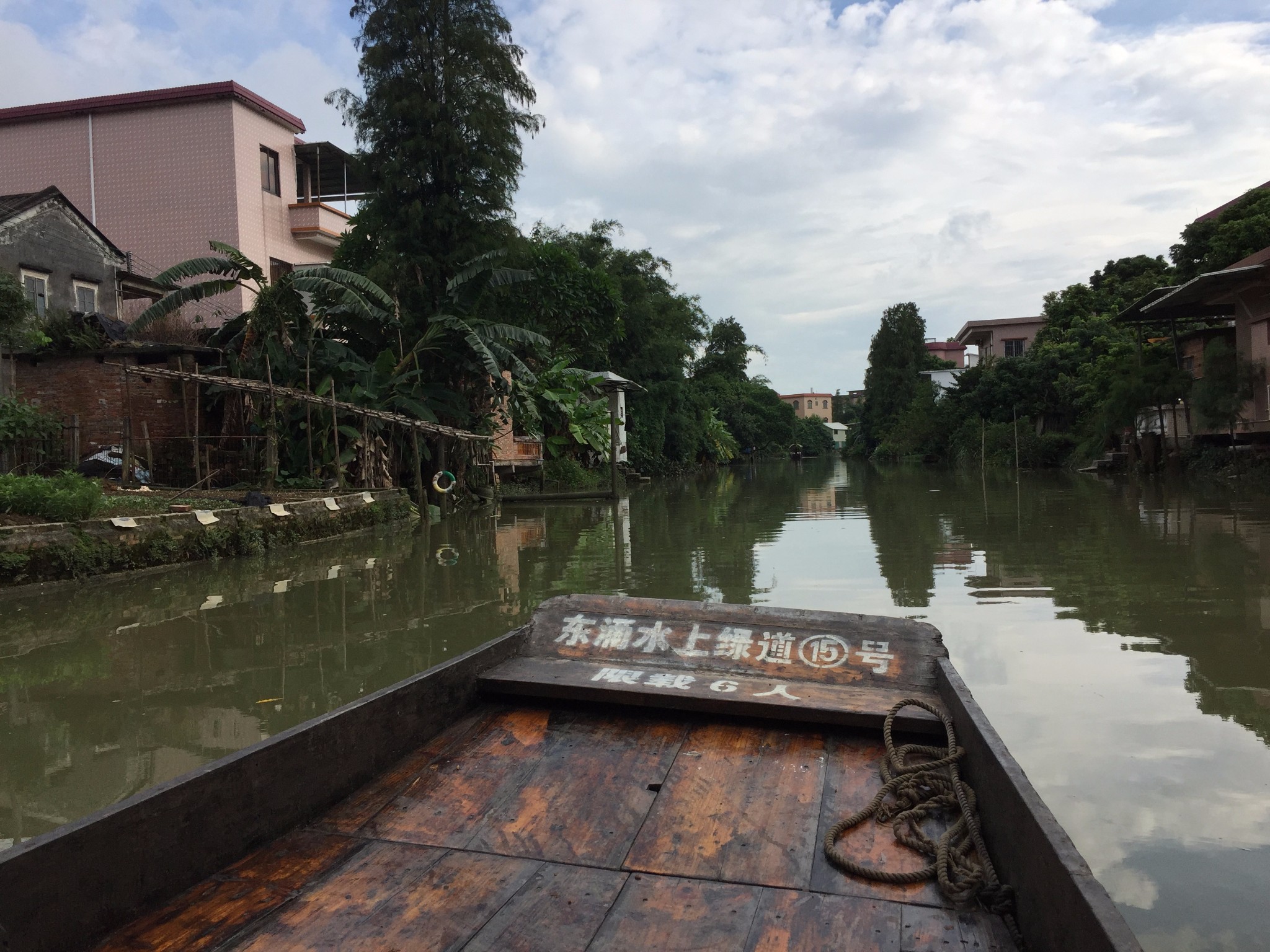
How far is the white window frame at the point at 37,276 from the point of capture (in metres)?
17.2

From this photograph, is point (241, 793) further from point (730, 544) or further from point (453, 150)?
point (453, 150)

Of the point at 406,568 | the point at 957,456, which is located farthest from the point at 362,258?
the point at 957,456

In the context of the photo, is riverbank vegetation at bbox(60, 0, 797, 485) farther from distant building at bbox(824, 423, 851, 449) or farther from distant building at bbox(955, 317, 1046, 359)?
distant building at bbox(824, 423, 851, 449)

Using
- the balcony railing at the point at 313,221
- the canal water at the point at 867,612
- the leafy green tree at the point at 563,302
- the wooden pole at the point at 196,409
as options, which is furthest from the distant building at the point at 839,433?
the canal water at the point at 867,612

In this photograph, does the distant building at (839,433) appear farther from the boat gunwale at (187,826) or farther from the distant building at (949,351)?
the boat gunwale at (187,826)

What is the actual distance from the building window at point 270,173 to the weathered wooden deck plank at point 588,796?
21788 mm

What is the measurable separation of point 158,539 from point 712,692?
8.34 meters

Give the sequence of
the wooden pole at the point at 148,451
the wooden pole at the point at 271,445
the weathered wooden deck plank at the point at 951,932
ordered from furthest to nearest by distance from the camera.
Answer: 1. the wooden pole at the point at 148,451
2. the wooden pole at the point at 271,445
3. the weathered wooden deck plank at the point at 951,932

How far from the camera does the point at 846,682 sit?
12.2 feet

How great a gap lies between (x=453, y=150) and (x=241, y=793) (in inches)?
675

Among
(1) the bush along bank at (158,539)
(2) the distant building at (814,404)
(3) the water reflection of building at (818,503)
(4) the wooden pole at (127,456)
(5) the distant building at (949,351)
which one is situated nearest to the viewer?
(1) the bush along bank at (158,539)

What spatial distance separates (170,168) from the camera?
21.2m

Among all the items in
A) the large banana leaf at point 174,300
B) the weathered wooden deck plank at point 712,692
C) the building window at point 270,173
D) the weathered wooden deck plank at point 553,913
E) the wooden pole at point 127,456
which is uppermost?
the building window at point 270,173

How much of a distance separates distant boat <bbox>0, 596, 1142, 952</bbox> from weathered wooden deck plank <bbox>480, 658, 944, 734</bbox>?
0.01 m
